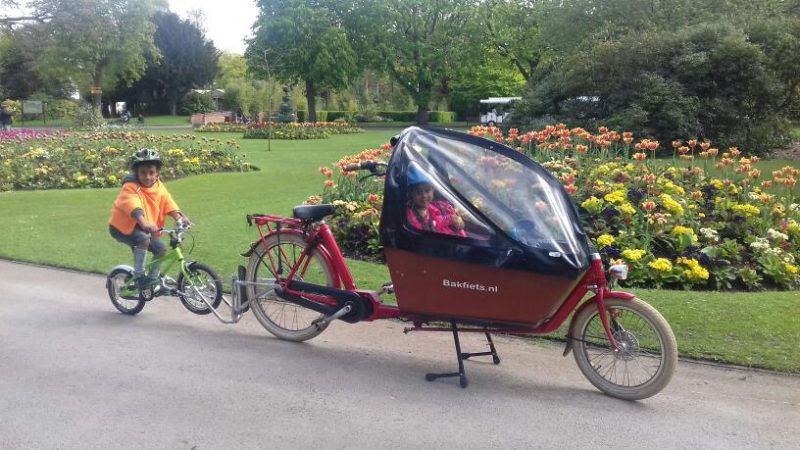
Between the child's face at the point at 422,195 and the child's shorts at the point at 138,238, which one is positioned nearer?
the child's face at the point at 422,195

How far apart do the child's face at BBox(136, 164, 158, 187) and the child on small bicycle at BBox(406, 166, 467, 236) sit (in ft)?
8.75

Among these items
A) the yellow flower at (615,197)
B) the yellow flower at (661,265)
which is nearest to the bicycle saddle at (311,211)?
the yellow flower at (661,265)

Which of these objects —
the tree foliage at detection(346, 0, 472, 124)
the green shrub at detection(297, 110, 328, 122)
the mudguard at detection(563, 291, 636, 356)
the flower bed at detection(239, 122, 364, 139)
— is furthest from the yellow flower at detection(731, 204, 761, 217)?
the green shrub at detection(297, 110, 328, 122)

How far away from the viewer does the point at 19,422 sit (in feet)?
12.7

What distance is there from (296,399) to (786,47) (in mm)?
18745

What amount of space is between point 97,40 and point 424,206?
55.5 metres

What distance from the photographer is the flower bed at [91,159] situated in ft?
50.6

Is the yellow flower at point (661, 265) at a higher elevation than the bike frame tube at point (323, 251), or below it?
below

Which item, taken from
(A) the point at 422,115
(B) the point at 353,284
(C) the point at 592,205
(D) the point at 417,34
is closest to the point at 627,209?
(C) the point at 592,205

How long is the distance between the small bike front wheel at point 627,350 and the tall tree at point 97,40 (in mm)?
50305

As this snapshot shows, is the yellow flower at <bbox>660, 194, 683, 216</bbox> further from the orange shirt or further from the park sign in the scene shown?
the park sign

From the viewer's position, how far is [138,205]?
570 cm

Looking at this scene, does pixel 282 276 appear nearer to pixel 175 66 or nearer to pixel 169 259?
pixel 169 259

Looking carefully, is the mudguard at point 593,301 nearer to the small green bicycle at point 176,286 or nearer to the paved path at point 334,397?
the paved path at point 334,397
